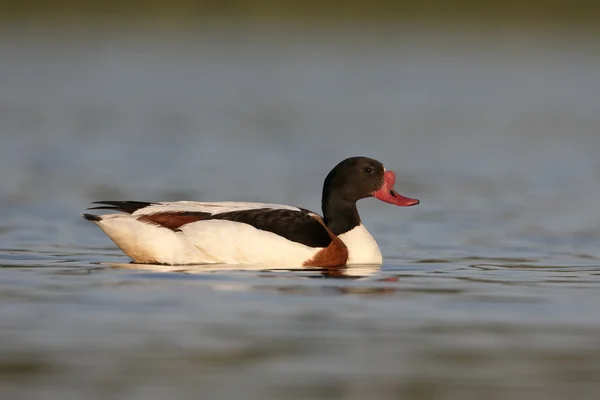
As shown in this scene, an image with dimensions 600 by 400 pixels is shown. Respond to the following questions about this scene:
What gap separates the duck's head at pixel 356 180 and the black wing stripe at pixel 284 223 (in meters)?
0.77

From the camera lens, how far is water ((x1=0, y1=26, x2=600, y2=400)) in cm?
796

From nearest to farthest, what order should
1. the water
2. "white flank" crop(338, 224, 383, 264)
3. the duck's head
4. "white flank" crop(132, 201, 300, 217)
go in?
the water < "white flank" crop(132, 201, 300, 217) < "white flank" crop(338, 224, 383, 264) < the duck's head

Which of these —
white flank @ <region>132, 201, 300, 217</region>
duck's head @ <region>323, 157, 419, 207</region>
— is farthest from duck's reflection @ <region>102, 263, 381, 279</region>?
duck's head @ <region>323, 157, 419, 207</region>

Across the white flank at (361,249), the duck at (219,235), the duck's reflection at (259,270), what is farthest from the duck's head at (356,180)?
the duck's reflection at (259,270)

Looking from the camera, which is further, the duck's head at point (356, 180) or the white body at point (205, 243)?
the duck's head at point (356, 180)

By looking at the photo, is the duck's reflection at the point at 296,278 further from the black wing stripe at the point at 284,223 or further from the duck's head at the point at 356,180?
the duck's head at the point at 356,180

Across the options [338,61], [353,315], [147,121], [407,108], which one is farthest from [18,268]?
[338,61]

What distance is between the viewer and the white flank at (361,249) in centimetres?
1232

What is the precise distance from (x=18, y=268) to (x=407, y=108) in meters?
17.6

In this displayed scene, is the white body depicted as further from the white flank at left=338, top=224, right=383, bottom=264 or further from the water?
the white flank at left=338, top=224, right=383, bottom=264

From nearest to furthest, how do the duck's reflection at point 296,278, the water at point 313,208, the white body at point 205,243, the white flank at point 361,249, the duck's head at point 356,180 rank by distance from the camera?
the water at point 313,208, the duck's reflection at point 296,278, the white body at point 205,243, the white flank at point 361,249, the duck's head at point 356,180

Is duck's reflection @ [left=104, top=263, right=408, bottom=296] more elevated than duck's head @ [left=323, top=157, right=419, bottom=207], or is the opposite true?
duck's head @ [left=323, top=157, right=419, bottom=207]

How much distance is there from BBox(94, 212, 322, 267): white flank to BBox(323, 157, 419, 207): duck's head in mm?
1013

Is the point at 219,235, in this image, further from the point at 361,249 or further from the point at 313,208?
the point at 313,208
